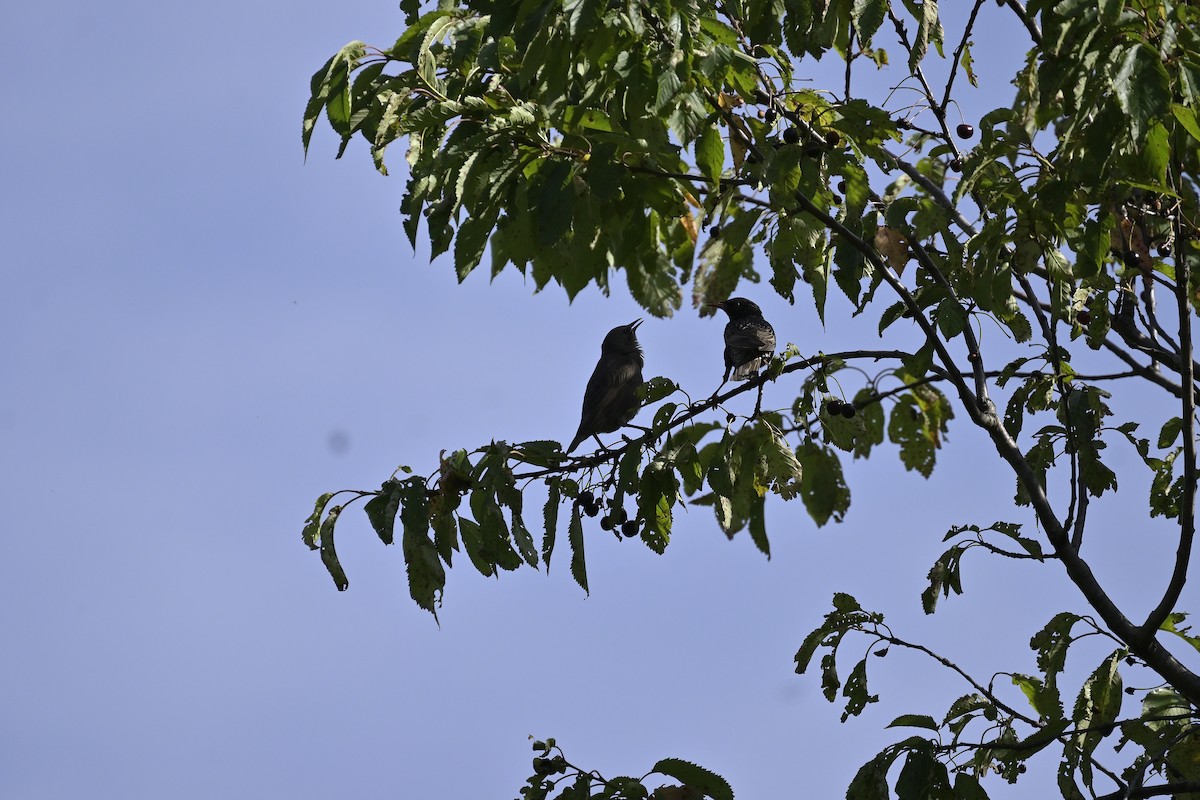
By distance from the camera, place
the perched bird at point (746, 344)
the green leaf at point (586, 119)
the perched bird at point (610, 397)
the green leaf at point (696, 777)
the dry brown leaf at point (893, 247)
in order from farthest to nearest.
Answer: the perched bird at point (610, 397), the perched bird at point (746, 344), the dry brown leaf at point (893, 247), the green leaf at point (696, 777), the green leaf at point (586, 119)

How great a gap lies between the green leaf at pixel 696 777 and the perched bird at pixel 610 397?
455 cm

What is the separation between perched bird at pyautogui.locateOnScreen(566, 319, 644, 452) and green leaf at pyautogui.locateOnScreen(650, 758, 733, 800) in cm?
455

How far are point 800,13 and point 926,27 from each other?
1.69ft

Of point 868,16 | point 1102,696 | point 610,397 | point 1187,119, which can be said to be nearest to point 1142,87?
point 1187,119

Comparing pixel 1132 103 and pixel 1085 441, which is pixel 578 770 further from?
pixel 1132 103

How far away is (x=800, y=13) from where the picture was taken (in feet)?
16.8

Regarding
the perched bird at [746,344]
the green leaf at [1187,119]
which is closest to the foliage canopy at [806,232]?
the green leaf at [1187,119]

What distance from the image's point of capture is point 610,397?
9.23 meters

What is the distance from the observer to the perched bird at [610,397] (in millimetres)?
9211

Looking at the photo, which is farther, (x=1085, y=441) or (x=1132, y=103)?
(x=1085, y=441)

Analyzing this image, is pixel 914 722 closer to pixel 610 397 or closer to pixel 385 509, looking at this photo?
pixel 385 509

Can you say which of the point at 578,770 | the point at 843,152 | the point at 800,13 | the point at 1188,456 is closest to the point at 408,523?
the point at 578,770

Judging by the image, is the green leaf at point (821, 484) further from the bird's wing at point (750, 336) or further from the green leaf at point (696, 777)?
the bird's wing at point (750, 336)

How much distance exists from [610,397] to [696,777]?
16.4 feet
